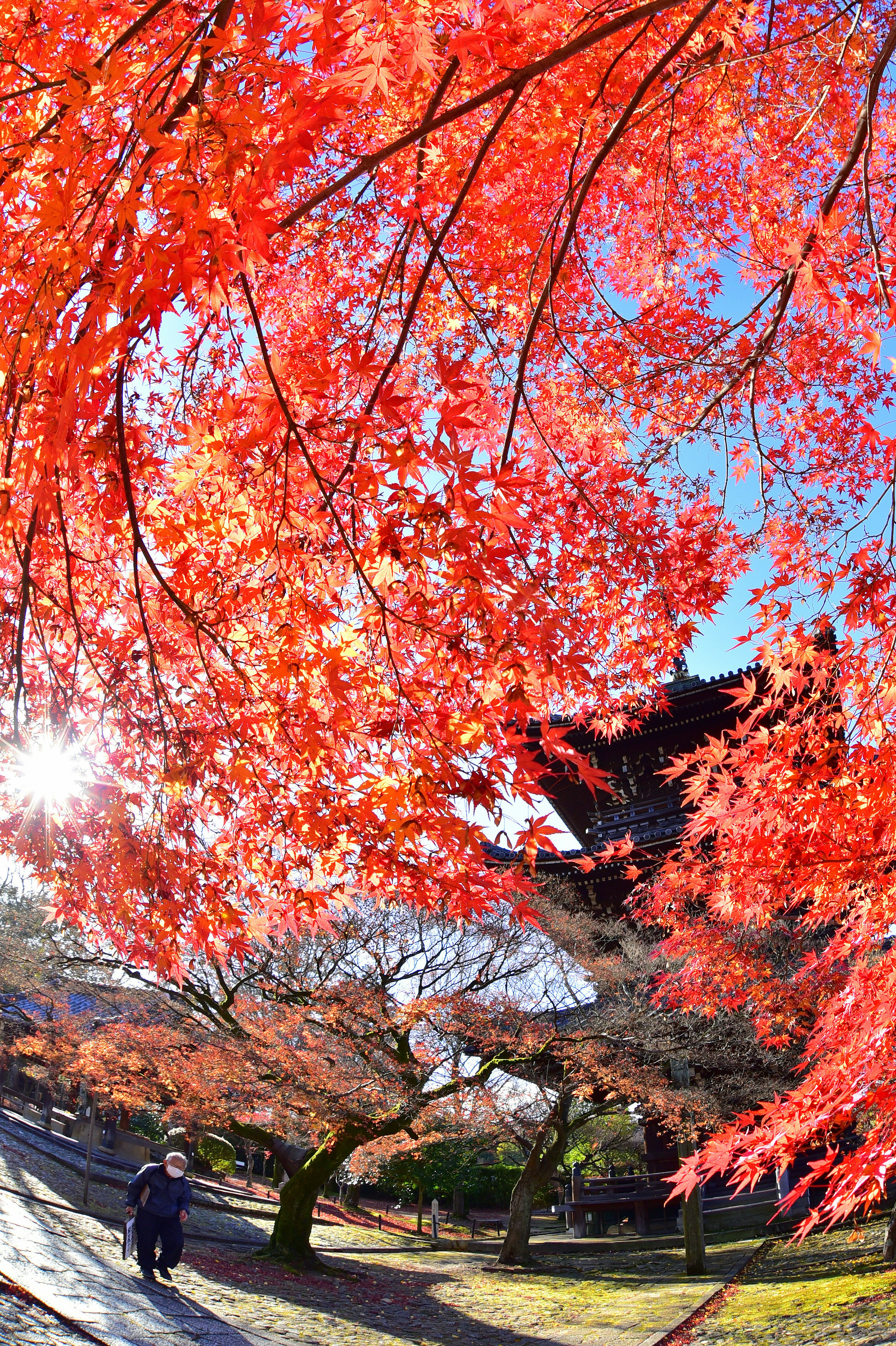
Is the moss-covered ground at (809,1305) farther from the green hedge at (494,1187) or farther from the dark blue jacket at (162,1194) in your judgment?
the green hedge at (494,1187)

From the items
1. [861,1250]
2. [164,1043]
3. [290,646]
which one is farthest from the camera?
[861,1250]

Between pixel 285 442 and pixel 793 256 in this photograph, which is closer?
pixel 285 442

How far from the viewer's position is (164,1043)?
10.7 metres

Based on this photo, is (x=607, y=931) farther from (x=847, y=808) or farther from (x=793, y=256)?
(x=793, y=256)

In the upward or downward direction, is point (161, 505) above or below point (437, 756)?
above

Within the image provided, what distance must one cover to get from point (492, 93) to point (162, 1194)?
8527 millimetres

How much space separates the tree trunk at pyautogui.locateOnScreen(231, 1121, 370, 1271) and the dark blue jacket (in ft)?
9.92

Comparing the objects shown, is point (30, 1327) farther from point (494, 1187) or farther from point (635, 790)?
point (494, 1187)

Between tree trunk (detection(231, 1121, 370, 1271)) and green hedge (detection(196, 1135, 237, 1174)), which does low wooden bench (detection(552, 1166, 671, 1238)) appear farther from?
green hedge (detection(196, 1135, 237, 1174))

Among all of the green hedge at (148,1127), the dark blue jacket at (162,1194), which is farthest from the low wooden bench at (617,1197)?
the dark blue jacket at (162,1194)

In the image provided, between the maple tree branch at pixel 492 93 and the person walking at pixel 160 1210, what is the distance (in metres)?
7.71

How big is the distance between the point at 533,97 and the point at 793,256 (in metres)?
2.08

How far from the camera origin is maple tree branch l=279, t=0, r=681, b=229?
7.36ft

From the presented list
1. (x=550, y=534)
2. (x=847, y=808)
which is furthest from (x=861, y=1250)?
(x=550, y=534)
